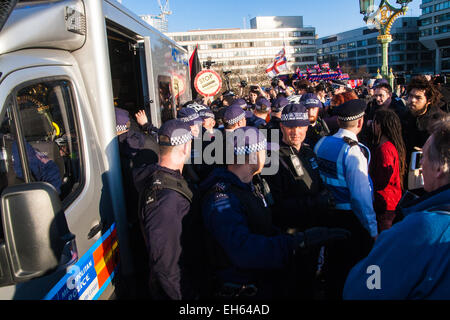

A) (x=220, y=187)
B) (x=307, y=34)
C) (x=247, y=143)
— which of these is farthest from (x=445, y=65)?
(x=220, y=187)

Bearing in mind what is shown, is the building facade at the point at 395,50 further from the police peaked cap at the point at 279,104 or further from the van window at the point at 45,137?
the van window at the point at 45,137

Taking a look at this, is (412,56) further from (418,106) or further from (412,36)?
(418,106)

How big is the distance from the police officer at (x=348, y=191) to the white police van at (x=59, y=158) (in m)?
1.76

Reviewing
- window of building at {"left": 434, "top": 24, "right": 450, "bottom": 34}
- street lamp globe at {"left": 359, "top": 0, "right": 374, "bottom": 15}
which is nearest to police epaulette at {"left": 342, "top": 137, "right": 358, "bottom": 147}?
street lamp globe at {"left": 359, "top": 0, "right": 374, "bottom": 15}

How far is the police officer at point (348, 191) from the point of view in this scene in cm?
276

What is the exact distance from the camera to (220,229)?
1.88 m

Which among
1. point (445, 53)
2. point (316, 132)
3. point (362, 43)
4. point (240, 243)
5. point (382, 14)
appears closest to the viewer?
point (240, 243)

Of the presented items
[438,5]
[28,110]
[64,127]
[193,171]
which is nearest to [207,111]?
[193,171]

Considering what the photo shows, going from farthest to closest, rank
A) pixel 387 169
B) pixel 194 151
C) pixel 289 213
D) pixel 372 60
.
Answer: pixel 372 60 < pixel 194 151 < pixel 387 169 < pixel 289 213

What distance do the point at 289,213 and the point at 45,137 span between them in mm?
1956

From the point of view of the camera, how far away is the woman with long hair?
3357 millimetres

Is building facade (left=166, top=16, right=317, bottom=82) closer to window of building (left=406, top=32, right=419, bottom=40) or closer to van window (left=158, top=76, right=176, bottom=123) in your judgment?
window of building (left=406, top=32, right=419, bottom=40)

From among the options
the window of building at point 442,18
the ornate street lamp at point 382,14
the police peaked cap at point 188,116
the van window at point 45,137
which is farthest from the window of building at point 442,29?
the van window at point 45,137

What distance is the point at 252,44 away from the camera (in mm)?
98812
